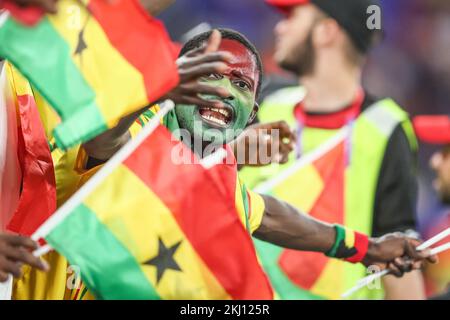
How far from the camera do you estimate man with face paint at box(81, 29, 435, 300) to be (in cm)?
279

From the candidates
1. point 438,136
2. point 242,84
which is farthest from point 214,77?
point 438,136

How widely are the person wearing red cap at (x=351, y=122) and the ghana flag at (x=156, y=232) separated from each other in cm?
23

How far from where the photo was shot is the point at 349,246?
9.57 ft

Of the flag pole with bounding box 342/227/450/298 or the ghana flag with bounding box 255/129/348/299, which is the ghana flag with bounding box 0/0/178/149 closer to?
the ghana flag with bounding box 255/129/348/299

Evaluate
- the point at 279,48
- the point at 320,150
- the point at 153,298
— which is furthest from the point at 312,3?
the point at 153,298

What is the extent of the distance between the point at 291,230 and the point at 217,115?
1.40ft

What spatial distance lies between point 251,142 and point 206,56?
384mm

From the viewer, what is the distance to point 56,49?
2.59 metres

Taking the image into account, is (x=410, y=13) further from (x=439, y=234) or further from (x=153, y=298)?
(x=153, y=298)

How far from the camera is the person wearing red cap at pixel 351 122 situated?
2906mm

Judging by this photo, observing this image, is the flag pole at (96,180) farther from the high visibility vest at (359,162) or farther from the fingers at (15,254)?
the high visibility vest at (359,162)
